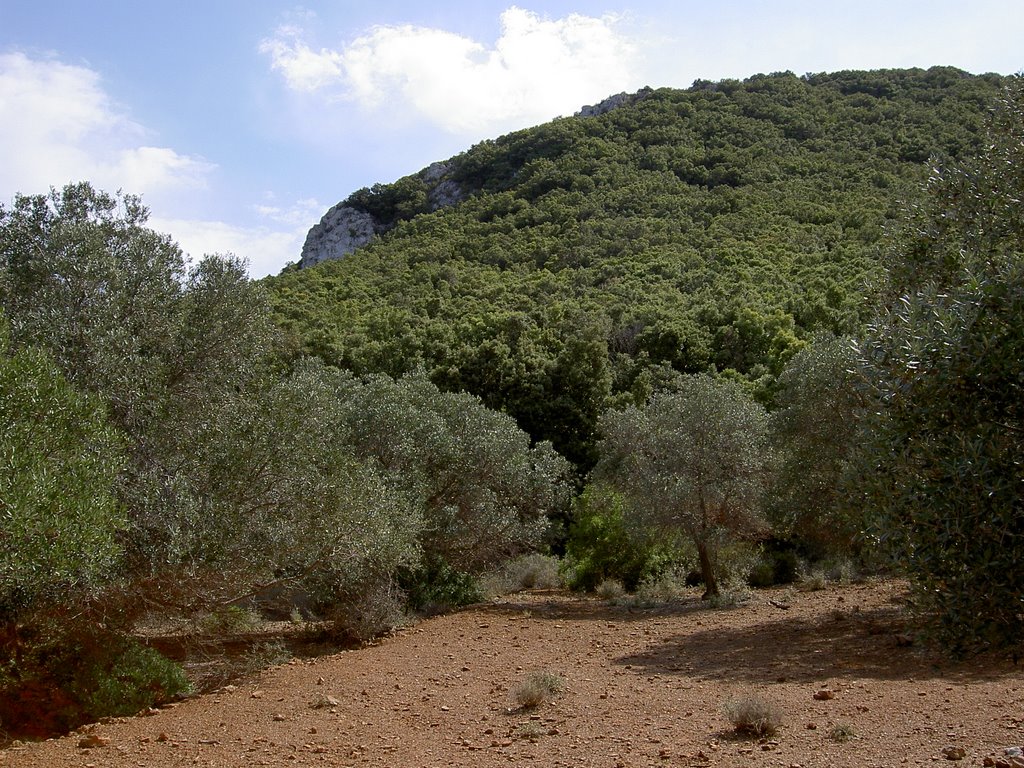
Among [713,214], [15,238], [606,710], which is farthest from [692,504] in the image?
[713,214]

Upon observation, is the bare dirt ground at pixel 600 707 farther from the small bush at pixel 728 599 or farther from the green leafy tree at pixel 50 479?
the small bush at pixel 728 599

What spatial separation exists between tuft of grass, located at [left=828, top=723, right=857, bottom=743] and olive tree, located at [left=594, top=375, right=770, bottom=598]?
10.7m

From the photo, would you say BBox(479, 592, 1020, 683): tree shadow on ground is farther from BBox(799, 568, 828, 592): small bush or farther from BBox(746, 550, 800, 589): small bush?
BBox(746, 550, 800, 589): small bush

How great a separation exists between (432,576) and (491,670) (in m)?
6.60

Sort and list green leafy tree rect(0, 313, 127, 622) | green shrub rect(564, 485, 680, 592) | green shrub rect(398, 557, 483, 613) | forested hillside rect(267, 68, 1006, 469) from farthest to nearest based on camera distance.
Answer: forested hillside rect(267, 68, 1006, 469) < green shrub rect(564, 485, 680, 592) < green shrub rect(398, 557, 483, 613) < green leafy tree rect(0, 313, 127, 622)

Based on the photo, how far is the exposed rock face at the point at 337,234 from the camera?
194ft

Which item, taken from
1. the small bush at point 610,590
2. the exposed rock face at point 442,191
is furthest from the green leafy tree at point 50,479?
the exposed rock face at point 442,191

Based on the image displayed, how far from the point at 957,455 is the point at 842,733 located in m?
4.13

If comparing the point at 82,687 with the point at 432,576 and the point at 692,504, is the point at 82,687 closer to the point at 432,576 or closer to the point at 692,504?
the point at 432,576

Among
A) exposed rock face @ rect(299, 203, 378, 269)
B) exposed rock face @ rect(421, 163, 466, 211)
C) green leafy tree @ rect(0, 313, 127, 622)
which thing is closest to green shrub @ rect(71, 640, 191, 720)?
green leafy tree @ rect(0, 313, 127, 622)

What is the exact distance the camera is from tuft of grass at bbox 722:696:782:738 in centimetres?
791

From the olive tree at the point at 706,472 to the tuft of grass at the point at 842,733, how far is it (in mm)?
10747

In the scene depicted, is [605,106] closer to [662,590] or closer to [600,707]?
[662,590]

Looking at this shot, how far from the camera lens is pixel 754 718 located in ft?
26.0
